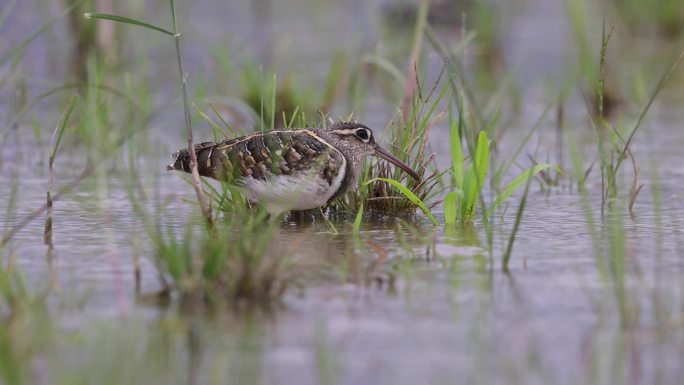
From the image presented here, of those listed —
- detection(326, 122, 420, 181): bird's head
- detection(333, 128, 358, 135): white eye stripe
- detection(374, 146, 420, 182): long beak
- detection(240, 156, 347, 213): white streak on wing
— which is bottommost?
detection(240, 156, 347, 213): white streak on wing

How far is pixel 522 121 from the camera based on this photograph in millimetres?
9945

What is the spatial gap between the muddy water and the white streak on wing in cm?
15

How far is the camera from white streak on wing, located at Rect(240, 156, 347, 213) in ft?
20.3

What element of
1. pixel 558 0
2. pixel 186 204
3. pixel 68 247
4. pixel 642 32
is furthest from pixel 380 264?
pixel 558 0

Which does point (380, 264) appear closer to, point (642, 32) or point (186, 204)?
point (186, 204)

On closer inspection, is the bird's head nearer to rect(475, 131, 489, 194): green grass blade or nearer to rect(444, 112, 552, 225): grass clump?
rect(444, 112, 552, 225): grass clump

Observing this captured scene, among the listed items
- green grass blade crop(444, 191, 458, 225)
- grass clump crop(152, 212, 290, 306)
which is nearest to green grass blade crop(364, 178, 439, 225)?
green grass blade crop(444, 191, 458, 225)

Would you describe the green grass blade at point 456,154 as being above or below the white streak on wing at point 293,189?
above

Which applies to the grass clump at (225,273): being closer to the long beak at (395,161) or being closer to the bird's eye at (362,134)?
the long beak at (395,161)

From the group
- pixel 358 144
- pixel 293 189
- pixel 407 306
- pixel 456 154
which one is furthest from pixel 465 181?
pixel 407 306

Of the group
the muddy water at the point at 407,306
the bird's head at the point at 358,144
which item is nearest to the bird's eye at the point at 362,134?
the bird's head at the point at 358,144

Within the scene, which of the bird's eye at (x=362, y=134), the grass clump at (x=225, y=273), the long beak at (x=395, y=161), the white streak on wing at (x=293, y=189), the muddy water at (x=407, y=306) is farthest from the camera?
the bird's eye at (x=362, y=134)

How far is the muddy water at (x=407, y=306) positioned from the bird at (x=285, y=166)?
0.20 m

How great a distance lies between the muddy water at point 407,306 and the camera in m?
4.01
